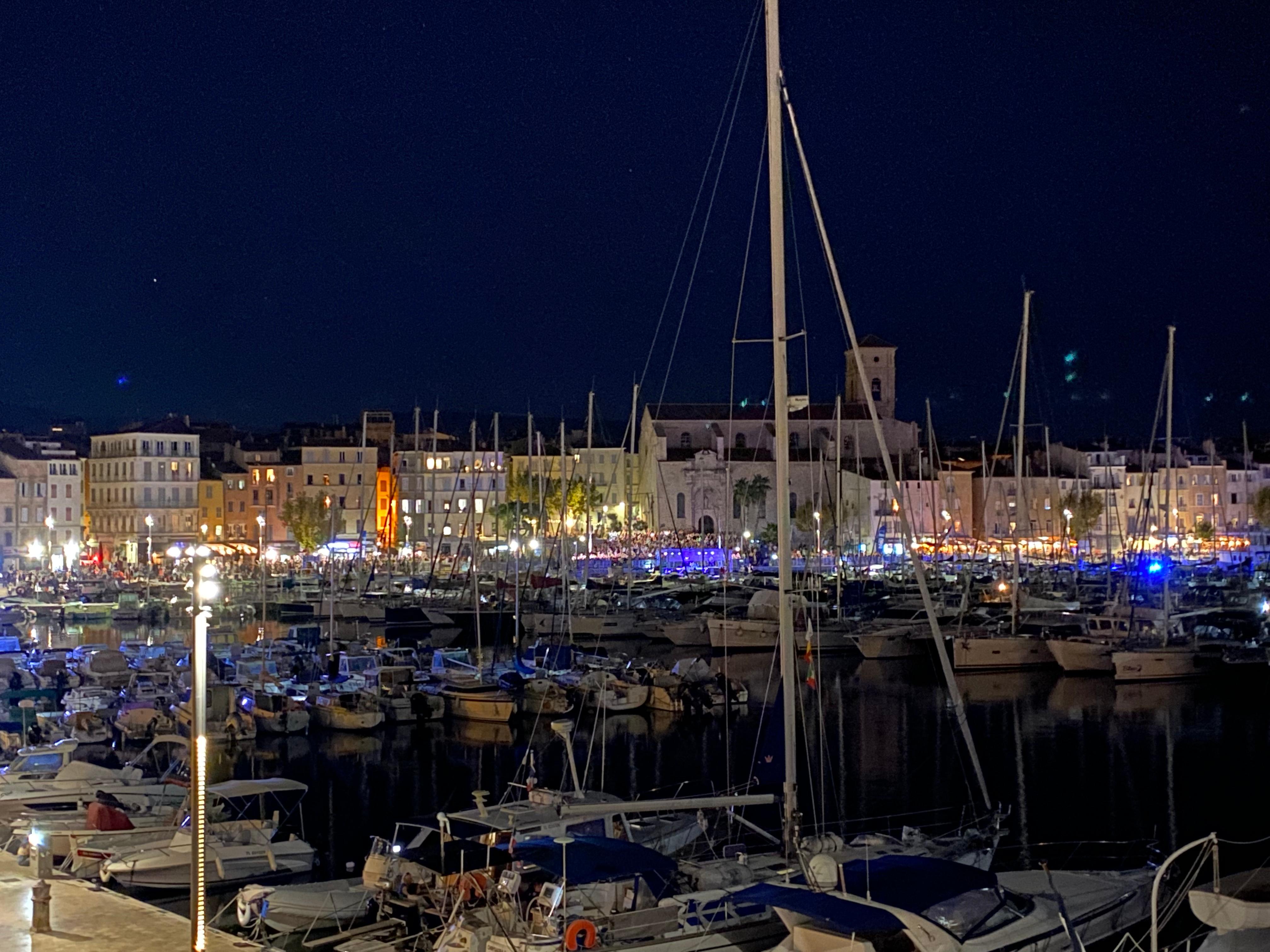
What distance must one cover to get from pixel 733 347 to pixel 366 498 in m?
74.1

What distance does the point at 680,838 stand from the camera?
686 inches

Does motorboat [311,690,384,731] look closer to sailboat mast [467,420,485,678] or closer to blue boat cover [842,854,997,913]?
sailboat mast [467,420,485,678]

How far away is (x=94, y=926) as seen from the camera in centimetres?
1226

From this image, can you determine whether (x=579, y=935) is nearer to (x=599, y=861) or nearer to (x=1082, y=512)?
(x=599, y=861)

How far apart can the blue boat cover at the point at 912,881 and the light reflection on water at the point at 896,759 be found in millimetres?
4704

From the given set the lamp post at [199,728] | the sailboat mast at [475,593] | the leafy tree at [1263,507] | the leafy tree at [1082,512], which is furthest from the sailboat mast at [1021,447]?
the leafy tree at [1263,507]

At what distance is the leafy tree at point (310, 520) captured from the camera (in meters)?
80.0

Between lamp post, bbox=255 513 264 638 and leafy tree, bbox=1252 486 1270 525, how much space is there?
188ft

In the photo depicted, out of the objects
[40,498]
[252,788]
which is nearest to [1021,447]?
[252,788]

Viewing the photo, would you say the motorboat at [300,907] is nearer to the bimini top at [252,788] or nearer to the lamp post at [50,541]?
the bimini top at [252,788]

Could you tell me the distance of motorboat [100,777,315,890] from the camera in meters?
17.2

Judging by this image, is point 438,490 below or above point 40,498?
above

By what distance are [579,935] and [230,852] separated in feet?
26.1

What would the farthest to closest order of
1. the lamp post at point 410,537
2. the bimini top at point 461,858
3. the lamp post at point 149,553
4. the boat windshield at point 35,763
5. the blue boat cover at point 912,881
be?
the lamp post at point 410,537 → the lamp post at point 149,553 → the boat windshield at point 35,763 → the bimini top at point 461,858 → the blue boat cover at point 912,881
